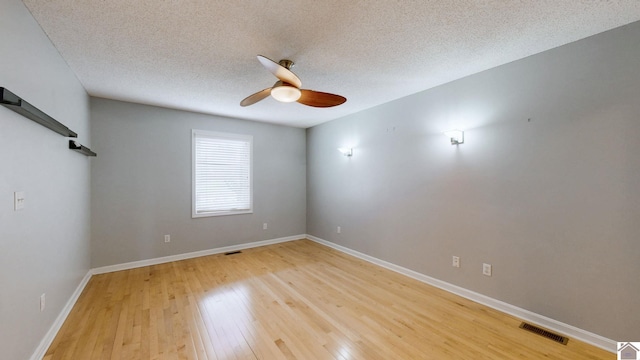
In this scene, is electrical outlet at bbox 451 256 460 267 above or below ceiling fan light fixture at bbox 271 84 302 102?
below

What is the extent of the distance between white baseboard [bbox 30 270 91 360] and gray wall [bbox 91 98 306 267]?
2.77 feet

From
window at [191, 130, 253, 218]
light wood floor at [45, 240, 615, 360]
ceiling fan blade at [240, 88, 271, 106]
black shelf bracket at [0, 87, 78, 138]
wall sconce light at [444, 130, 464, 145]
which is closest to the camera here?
black shelf bracket at [0, 87, 78, 138]

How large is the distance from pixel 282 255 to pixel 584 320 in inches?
147

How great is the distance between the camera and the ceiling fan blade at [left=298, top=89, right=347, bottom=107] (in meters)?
2.44

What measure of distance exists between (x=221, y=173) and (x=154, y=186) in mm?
1082

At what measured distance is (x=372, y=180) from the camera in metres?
4.11

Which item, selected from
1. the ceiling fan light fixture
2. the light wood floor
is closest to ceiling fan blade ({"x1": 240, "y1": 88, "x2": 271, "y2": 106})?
the ceiling fan light fixture

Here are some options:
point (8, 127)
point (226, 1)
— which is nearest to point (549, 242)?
point (226, 1)

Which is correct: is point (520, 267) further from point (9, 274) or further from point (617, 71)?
point (9, 274)

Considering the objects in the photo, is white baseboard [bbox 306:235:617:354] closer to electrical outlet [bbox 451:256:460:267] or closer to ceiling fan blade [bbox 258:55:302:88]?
electrical outlet [bbox 451:256:460:267]

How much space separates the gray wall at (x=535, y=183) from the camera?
195 centimetres

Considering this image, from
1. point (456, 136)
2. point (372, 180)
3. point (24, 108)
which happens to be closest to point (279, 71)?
point (24, 108)

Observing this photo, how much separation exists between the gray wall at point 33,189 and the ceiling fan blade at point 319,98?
2.01 meters

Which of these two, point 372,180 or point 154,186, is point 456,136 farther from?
point 154,186
